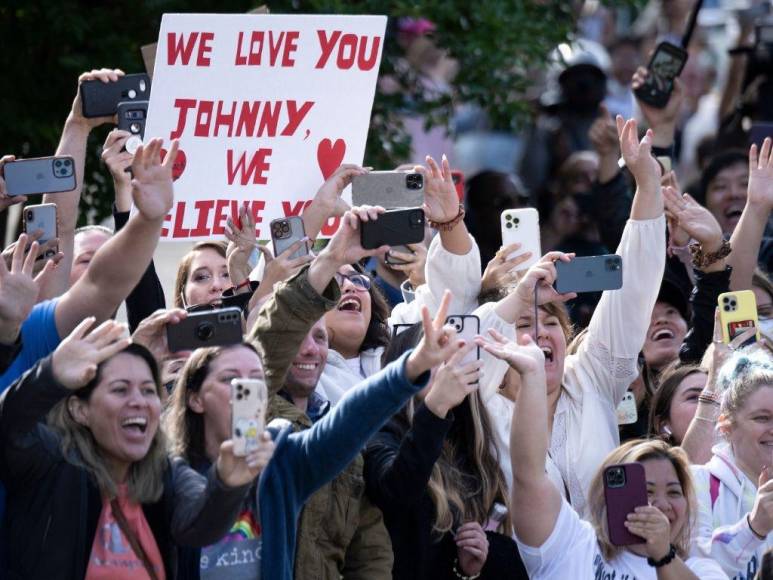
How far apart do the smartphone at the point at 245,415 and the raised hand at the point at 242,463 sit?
0.9 inches

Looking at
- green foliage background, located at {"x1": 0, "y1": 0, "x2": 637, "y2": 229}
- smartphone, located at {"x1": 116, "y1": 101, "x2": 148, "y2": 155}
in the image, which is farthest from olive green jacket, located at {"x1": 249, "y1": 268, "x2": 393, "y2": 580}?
green foliage background, located at {"x1": 0, "y1": 0, "x2": 637, "y2": 229}

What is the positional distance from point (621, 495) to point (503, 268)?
Result: 1.37m

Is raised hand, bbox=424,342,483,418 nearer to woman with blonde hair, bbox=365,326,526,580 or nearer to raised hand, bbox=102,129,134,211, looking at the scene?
woman with blonde hair, bbox=365,326,526,580

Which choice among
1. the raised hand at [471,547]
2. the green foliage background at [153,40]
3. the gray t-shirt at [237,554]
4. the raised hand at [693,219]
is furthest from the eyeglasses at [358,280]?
the green foliage background at [153,40]

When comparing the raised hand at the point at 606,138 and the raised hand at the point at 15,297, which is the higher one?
the raised hand at the point at 606,138

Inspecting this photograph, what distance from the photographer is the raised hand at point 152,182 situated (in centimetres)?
504

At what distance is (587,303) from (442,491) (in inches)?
127

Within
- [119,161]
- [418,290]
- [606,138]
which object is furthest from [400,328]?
[606,138]

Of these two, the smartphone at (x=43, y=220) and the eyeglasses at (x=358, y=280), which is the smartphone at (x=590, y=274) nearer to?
the eyeglasses at (x=358, y=280)

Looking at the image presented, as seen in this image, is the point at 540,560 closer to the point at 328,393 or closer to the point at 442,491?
the point at 442,491

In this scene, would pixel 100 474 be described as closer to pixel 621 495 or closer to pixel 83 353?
pixel 83 353

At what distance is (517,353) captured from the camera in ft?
17.6

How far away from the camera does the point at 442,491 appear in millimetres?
5680

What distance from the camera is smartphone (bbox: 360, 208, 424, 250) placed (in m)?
5.40
